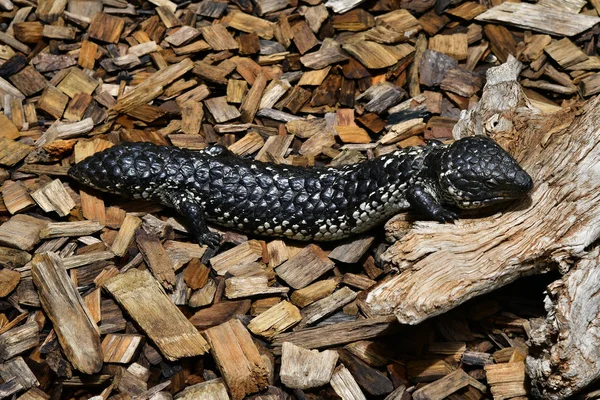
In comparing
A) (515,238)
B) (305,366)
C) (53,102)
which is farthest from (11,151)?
(515,238)

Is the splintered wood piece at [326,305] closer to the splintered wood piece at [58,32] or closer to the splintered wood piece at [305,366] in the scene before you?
the splintered wood piece at [305,366]

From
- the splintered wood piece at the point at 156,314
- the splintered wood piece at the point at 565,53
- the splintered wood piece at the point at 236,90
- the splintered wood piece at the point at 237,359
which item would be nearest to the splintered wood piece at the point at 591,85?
the splintered wood piece at the point at 565,53

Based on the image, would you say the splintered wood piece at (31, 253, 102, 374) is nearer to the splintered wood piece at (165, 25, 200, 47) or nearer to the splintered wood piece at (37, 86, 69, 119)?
the splintered wood piece at (37, 86, 69, 119)

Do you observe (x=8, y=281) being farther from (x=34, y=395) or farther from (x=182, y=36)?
(x=182, y=36)

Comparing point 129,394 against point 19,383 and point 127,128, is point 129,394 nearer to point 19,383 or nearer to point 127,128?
point 19,383

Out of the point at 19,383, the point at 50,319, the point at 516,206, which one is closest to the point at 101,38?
the point at 50,319
